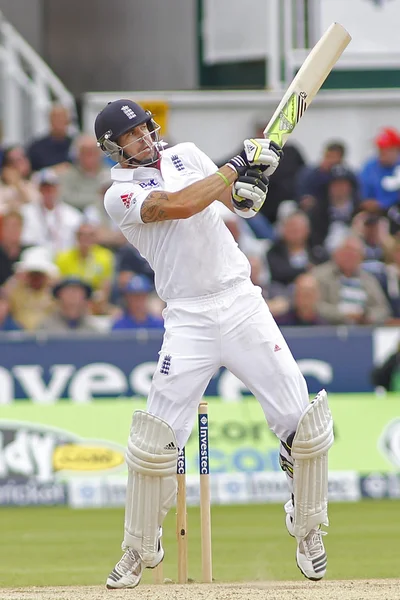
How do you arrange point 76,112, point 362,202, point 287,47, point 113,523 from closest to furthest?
point 113,523 < point 362,202 < point 287,47 < point 76,112

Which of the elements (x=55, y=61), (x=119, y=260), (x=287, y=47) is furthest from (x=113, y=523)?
(x=55, y=61)

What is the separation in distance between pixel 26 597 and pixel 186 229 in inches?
80.2

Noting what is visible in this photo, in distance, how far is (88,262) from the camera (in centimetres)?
1316

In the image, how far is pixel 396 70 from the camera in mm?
16000

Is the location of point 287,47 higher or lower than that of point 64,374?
higher

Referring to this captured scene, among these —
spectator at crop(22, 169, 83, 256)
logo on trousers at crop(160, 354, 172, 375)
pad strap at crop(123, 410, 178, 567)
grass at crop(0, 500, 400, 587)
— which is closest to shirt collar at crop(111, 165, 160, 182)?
logo on trousers at crop(160, 354, 172, 375)

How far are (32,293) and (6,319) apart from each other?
1.20 feet

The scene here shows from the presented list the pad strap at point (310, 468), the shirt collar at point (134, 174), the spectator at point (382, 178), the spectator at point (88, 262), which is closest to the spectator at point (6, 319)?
the spectator at point (88, 262)

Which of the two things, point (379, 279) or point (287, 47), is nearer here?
point (379, 279)

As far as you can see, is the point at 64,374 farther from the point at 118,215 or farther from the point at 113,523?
the point at 118,215

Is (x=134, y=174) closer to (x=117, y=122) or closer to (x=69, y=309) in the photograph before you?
(x=117, y=122)

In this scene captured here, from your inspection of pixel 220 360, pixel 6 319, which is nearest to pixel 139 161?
pixel 220 360

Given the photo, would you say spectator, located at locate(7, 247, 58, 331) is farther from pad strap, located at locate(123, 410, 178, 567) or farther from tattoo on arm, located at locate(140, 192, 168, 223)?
tattoo on arm, located at locate(140, 192, 168, 223)

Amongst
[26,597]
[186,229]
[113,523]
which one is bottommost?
[113,523]
